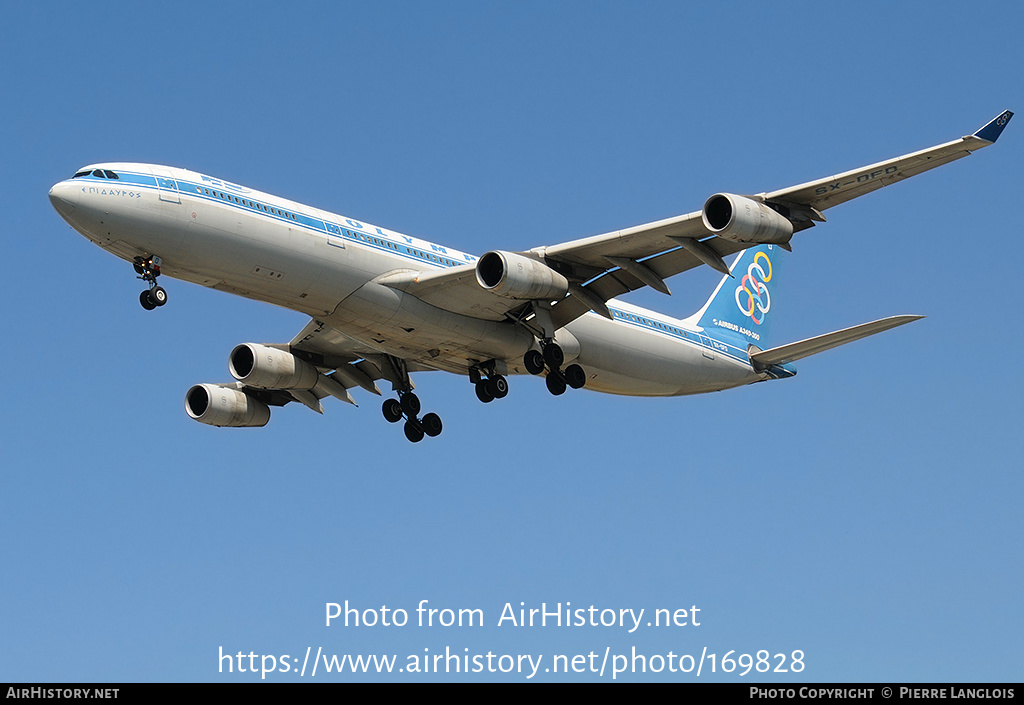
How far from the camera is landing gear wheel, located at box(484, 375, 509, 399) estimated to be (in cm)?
3491

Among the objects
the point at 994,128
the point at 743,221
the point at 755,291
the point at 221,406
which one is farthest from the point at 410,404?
the point at 994,128

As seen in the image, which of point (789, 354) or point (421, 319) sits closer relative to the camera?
point (421, 319)

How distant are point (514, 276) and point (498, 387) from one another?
464 cm

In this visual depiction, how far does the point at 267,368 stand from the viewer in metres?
35.8

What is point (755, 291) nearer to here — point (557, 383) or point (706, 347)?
point (706, 347)

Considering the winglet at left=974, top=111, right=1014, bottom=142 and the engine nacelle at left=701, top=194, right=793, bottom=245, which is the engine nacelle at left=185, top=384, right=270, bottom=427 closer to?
the engine nacelle at left=701, top=194, right=793, bottom=245

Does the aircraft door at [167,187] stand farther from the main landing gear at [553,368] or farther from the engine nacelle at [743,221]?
the engine nacelle at [743,221]

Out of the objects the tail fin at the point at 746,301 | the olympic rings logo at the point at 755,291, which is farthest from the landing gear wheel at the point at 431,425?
the olympic rings logo at the point at 755,291

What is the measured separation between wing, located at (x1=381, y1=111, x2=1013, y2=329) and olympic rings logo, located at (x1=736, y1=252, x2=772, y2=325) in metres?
11.3

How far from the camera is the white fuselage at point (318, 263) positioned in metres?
28.9
